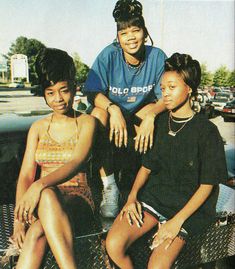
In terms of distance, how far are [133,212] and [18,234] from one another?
550mm

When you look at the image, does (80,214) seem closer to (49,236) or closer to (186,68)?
(49,236)

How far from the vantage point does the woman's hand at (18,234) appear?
1521 mm

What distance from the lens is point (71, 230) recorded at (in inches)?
59.1

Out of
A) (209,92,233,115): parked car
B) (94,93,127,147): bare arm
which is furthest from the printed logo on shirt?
(209,92,233,115): parked car

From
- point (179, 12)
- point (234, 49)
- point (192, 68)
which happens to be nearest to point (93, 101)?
point (192, 68)

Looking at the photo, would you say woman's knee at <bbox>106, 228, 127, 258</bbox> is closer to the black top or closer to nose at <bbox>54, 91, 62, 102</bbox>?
the black top

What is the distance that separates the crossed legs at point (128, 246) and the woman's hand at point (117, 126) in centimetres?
41

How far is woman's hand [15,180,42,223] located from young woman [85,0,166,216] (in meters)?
0.46

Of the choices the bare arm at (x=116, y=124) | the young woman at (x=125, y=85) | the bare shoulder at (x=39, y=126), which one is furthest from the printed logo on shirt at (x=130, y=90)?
the bare shoulder at (x=39, y=126)

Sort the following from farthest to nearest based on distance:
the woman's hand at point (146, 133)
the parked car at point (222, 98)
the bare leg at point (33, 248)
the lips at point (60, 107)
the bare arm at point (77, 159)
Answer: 1. the parked car at point (222, 98)
2. the woman's hand at point (146, 133)
3. the lips at point (60, 107)
4. the bare arm at point (77, 159)
5. the bare leg at point (33, 248)

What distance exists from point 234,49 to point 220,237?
1.11 m

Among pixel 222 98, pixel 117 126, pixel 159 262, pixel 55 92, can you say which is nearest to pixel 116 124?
pixel 117 126

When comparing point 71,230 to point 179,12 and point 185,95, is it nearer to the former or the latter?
point 185,95

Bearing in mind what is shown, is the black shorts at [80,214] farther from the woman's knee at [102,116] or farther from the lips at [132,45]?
the lips at [132,45]
